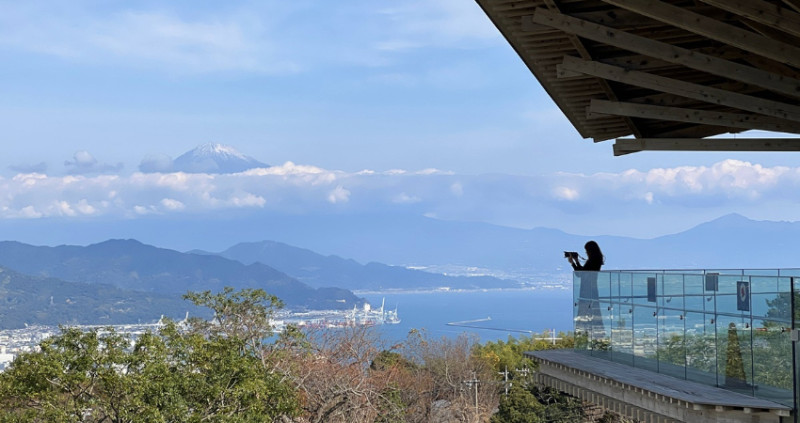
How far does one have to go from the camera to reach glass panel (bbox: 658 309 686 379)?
443 inches

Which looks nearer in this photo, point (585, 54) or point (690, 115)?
point (585, 54)

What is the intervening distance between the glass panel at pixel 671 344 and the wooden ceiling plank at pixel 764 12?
445 cm

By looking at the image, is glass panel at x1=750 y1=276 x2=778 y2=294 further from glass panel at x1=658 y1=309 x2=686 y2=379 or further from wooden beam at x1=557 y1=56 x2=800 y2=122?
wooden beam at x1=557 y1=56 x2=800 y2=122

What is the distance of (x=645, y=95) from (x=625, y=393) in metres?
3.56

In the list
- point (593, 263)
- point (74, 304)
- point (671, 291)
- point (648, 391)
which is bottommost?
point (74, 304)

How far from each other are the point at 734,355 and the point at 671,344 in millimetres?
1461

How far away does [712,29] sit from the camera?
317 inches

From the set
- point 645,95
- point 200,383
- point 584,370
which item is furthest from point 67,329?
point 645,95

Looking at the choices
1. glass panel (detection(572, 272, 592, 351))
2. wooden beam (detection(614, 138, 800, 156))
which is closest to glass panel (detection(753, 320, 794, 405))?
wooden beam (detection(614, 138, 800, 156))

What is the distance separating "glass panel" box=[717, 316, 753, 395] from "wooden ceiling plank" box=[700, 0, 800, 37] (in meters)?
3.43

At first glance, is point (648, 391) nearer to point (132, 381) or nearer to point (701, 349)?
point (701, 349)

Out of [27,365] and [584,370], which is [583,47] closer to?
[584,370]

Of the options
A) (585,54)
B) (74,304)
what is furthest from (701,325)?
(74,304)

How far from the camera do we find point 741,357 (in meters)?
9.97
